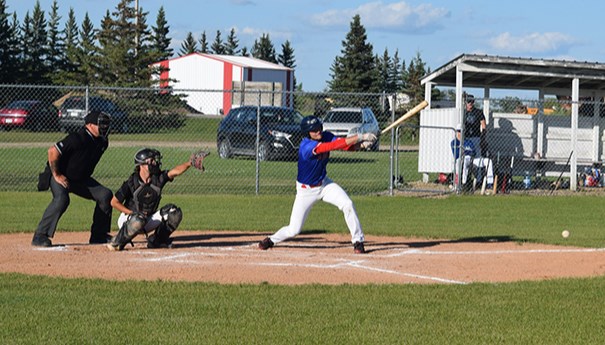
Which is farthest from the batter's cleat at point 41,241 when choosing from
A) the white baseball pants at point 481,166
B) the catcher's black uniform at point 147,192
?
the white baseball pants at point 481,166

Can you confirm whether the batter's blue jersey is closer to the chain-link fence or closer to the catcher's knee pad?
the catcher's knee pad

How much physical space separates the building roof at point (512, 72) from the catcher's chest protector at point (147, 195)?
11.6 meters

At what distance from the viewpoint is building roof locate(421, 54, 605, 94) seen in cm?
2261

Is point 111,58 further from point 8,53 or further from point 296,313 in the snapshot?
point 296,313

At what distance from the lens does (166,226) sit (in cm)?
1251

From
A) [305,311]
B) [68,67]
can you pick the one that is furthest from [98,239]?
[68,67]

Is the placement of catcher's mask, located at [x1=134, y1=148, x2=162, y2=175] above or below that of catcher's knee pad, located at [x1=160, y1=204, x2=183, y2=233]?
above

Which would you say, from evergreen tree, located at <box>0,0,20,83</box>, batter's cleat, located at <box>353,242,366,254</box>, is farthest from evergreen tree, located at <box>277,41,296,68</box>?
batter's cleat, located at <box>353,242,366,254</box>

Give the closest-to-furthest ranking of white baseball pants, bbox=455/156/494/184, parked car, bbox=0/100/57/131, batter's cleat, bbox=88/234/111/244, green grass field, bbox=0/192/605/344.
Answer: green grass field, bbox=0/192/605/344 → batter's cleat, bbox=88/234/111/244 → white baseball pants, bbox=455/156/494/184 → parked car, bbox=0/100/57/131

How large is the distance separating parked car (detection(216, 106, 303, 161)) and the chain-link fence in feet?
0.09

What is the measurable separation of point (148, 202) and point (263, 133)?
14679 mm

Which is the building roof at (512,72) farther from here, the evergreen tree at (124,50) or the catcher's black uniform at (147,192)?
the evergreen tree at (124,50)

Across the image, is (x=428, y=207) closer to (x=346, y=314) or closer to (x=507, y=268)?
(x=507, y=268)

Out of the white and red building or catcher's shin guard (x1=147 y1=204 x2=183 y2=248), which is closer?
catcher's shin guard (x1=147 y1=204 x2=183 y2=248)
